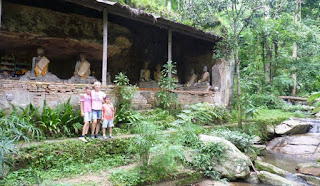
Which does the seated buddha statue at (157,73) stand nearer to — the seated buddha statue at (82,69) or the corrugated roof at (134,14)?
the corrugated roof at (134,14)

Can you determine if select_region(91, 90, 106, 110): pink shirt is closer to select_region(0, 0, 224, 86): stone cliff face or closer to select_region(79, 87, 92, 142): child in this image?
select_region(79, 87, 92, 142): child

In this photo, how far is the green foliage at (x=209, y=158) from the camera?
20.0 ft

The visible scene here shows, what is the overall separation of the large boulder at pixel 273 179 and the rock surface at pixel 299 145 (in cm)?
356

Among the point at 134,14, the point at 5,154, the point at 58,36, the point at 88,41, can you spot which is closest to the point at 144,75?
the point at 88,41

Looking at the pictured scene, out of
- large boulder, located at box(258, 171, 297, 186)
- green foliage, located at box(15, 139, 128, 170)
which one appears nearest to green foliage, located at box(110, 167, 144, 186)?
green foliage, located at box(15, 139, 128, 170)

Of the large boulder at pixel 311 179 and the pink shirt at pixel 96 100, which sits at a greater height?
the pink shirt at pixel 96 100

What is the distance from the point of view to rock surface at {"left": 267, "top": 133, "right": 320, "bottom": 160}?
30.2ft

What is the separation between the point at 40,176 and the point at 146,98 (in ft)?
16.8

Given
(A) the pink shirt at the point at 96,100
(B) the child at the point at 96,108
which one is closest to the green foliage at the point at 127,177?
(B) the child at the point at 96,108

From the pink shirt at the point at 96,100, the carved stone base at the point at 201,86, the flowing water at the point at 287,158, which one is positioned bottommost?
the flowing water at the point at 287,158

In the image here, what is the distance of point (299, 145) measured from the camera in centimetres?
982

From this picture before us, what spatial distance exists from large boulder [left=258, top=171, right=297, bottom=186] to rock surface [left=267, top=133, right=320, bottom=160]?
3.56m

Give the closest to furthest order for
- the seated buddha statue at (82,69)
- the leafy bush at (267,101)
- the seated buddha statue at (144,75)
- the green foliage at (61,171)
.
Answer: the green foliage at (61,171) < the seated buddha statue at (82,69) < the seated buddha statue at (144,75) < the leafy bush at (267,101)

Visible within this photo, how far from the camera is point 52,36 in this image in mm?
9719
